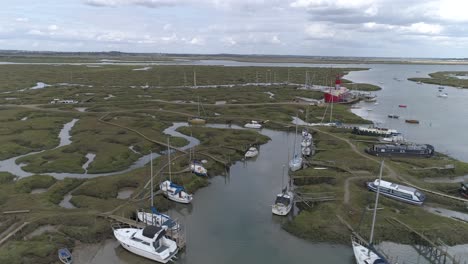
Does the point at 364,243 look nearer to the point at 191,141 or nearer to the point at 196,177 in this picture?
the point at 196,177

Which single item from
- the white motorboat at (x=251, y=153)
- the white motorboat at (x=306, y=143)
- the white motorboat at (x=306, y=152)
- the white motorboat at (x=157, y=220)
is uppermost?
the white motorboat at (x=306, y=143)

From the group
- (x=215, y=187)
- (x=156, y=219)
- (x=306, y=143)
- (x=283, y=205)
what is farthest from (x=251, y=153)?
(x=156, y=219)

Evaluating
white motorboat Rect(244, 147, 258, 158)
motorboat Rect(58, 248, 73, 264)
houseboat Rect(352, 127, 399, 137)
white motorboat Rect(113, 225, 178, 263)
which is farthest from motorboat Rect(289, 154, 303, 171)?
motorboat Rect(58, 248, 73, 264)

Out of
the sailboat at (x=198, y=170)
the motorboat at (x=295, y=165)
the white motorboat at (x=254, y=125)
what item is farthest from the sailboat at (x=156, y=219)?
the white motorboat at (x=254, y=125)

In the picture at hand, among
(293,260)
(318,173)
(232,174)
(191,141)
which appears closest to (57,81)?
(191,141)

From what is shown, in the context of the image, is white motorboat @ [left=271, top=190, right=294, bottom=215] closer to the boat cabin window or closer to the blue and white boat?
the boat cabin window

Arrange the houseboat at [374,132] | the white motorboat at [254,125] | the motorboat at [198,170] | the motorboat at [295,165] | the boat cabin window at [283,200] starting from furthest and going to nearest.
Answer: the white motorboat at [254,125] < the houseboat at [374,132] < the motorboat at [295,165] < the motorboat at [198,170] < the boat cabin window at [283,200]

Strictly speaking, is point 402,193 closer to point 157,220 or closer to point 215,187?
point 215,187

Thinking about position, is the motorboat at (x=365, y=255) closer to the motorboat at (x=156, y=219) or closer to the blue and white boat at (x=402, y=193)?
the blue and white boat at (x=402, y=193)
